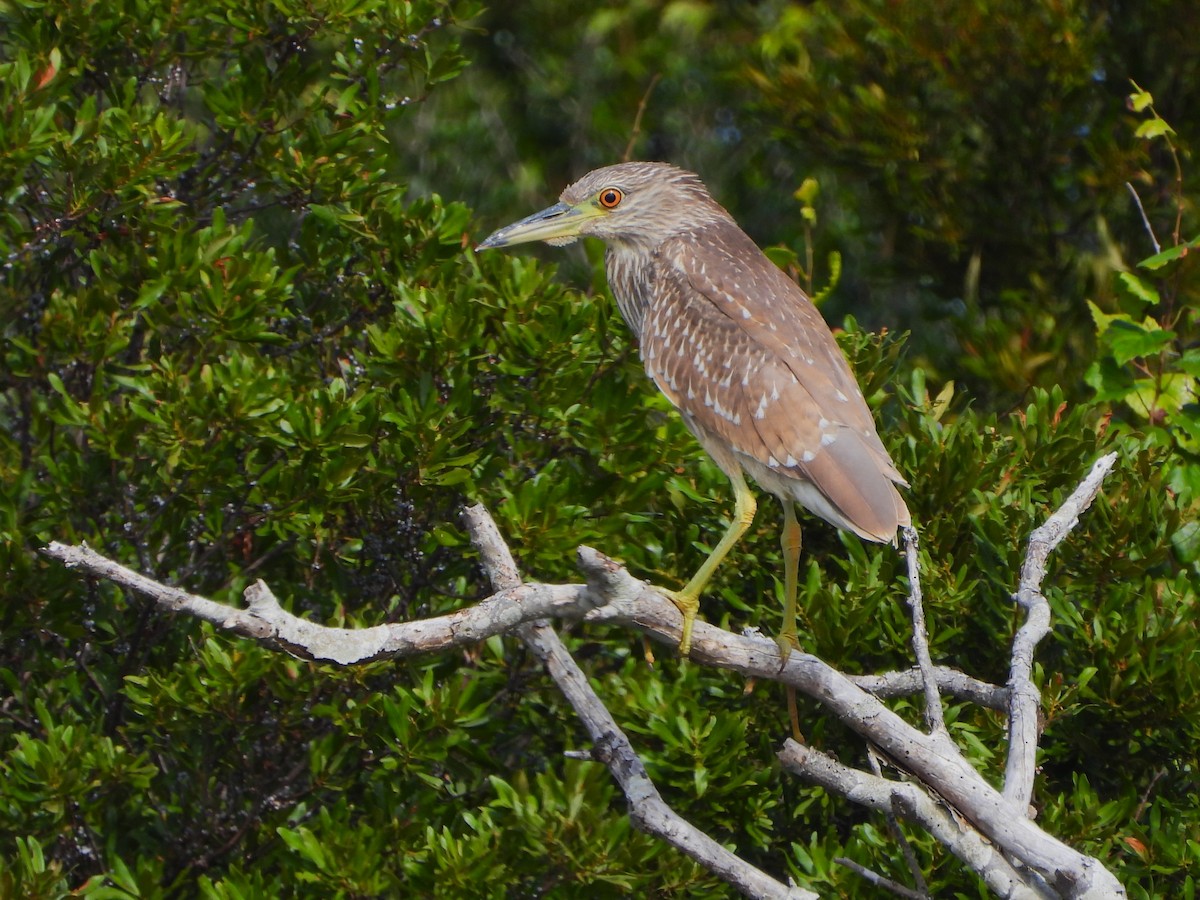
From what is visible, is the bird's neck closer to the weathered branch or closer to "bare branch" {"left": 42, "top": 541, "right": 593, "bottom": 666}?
the weathered branch

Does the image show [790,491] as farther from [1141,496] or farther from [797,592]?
[1141,496]

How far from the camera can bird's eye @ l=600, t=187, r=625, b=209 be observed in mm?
4852

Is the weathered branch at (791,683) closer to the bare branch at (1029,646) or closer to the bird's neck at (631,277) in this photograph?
the bare branch at (1029,646)

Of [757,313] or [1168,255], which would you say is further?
[1168,255]

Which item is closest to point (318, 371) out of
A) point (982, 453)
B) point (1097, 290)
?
point (982, 453)

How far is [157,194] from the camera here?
4387 mm

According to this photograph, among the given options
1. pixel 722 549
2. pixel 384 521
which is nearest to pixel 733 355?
pixel 722 549

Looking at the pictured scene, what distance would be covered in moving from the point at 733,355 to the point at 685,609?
90cm

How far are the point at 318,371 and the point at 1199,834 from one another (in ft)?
8.82

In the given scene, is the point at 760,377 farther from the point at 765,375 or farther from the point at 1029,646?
the point at 1029,646

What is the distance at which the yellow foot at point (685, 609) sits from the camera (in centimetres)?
340

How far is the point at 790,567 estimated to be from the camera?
3.90m

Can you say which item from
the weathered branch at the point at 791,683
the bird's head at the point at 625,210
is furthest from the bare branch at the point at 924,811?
the bird's head at the point at 625,210

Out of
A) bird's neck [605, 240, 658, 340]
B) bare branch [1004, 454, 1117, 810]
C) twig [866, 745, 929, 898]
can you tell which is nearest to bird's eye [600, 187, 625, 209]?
bird's neck [605, 240, 658, 340]
